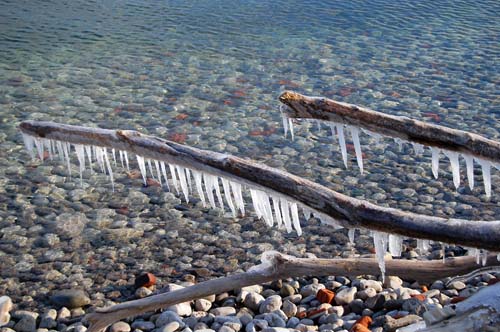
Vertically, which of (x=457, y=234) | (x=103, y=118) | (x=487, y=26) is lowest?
(x=487, y=26)

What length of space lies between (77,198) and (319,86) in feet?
13.5

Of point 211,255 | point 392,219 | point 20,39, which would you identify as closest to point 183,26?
point 20,39

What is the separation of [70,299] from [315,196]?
97.7 inches

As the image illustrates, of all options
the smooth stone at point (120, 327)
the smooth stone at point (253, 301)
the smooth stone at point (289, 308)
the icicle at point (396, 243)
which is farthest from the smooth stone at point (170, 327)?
the icicle at point (396, 243)

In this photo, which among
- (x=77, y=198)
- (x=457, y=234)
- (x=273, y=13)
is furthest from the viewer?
(x=273, y=13)

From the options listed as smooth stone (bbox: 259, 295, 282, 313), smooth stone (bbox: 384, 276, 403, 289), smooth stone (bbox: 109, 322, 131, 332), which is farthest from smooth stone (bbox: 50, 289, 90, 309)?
smooth stone (bbox: 384, 276, 403, 289)

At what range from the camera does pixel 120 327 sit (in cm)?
427

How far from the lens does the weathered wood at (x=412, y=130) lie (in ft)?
10.5

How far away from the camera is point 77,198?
6.15 m

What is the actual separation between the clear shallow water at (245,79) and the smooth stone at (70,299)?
592 millimetres

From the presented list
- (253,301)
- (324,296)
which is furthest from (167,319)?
(324,296)

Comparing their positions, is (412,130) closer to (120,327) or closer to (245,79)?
(120,327)

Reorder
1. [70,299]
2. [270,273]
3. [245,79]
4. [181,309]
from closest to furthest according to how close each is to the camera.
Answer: [270,273], [181,309], [70,299], [245,79]

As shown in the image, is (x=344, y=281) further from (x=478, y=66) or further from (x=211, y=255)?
(x=478, y=66)
